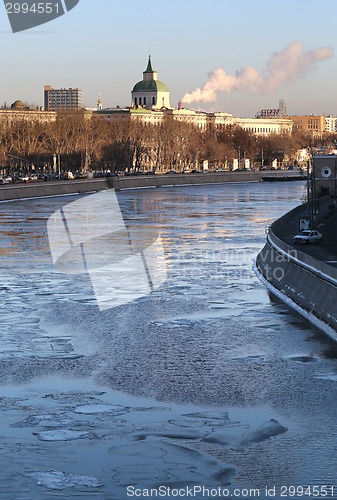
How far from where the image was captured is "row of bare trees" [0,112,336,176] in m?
122

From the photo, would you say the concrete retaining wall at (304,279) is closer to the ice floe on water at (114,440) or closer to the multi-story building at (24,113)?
the ice floe on water at (114,440)

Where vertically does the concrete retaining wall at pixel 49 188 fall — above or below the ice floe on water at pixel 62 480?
below

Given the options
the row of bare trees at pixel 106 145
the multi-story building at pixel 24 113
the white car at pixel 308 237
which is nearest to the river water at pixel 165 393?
the white car at pixel 308 237

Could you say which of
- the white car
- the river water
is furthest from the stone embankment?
the river water

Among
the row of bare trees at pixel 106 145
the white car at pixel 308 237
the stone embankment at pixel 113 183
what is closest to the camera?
the white car at pixel 308 237

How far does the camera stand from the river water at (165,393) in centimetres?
1350

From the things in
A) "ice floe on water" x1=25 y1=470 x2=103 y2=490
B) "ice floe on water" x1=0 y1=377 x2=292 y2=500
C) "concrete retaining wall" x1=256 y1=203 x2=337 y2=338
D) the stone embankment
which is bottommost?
the stone embankment

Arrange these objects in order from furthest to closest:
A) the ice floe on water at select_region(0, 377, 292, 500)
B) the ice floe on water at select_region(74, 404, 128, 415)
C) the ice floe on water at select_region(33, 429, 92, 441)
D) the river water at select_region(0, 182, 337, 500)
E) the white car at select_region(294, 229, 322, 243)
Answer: the white car at select_region(294, 229, 322, 243), the ice floe on water at select_region(74, 404, 128, 415), the ice floe on water at select_region(33, 429, 92, 441), the river water at select_region(0, 182, 337, 500), the ice floe on water at select_region(0, 377, 292, 500)

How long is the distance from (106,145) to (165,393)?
383 ft

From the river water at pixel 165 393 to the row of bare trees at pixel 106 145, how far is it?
91.7 m

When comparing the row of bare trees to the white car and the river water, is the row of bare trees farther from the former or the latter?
the river water

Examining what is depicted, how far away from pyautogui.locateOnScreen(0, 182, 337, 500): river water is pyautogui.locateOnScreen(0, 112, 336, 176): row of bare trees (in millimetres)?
91711

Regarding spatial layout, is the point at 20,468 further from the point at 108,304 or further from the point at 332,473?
the point at 108,304

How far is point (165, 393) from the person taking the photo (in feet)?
57.1
